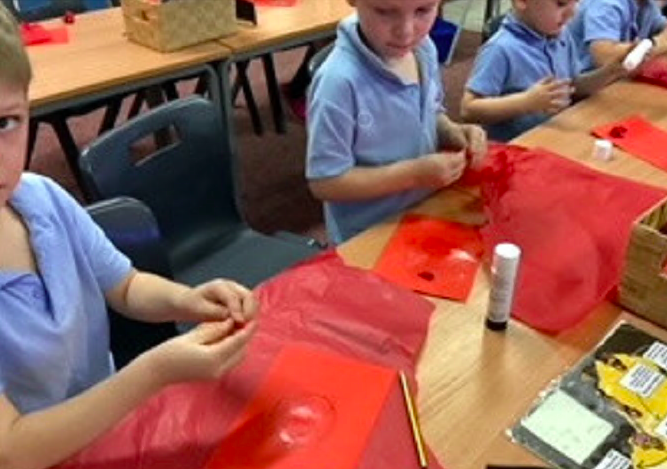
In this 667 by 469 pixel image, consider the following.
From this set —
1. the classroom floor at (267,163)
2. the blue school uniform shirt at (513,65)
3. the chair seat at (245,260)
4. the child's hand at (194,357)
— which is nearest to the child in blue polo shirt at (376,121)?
the chair seat at (245,260)

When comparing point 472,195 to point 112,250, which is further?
point 472,195

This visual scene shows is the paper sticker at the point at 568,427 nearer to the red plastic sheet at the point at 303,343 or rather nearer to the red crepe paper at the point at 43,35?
the red plastic sheet at the point at 303,343

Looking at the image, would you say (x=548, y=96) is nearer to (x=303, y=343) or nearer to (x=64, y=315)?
(x=303, y=343)

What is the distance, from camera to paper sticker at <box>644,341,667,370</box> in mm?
952

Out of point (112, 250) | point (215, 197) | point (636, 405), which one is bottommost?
point (215, 197)

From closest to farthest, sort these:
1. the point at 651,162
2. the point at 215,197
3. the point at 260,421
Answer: the point at 260,421 < the point at 651,162 < the point at 215,197

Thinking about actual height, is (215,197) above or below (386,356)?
below

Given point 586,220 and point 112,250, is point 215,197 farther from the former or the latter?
point 586,220

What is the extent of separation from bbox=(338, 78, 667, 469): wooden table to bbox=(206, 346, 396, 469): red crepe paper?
9cm

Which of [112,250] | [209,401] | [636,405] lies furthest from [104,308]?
[636,405]

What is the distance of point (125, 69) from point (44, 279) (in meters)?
1.33

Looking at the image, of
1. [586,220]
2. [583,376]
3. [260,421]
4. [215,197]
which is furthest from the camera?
[215,197]

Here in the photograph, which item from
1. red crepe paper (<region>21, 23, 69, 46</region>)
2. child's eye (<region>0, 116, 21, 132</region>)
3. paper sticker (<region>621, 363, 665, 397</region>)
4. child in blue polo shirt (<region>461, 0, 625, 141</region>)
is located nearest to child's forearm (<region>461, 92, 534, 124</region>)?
child in blue polo shirt (<region>461, 0, 625, 141</region>)

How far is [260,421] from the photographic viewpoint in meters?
0.81
